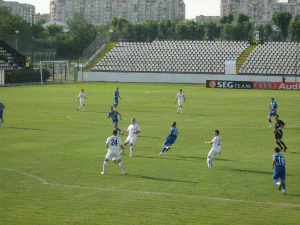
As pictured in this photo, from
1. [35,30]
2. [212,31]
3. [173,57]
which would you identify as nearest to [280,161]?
[173,57]

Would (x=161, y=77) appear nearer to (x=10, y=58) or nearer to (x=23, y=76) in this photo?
(x=23, y=76)

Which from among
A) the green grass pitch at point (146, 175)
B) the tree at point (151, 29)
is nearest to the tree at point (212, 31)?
the tree at point (151, 29)

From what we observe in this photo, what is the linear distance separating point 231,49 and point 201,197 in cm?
7818

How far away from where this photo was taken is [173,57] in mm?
90750

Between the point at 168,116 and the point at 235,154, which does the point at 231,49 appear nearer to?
the point at 168,116

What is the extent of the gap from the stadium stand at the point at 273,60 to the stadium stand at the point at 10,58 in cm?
4320

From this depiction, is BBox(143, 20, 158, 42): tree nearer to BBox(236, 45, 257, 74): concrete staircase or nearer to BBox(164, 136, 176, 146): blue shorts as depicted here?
BBox(236, 45, 257, 74): concrete staircase

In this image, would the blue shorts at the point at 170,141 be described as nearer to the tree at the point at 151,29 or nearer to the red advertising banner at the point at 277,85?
the red advertising banner at the point at 277,85

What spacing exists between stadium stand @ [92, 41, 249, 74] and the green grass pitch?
51.3 meters

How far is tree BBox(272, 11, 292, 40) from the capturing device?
108 metres

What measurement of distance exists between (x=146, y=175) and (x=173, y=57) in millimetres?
74164

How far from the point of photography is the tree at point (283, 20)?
10819cm

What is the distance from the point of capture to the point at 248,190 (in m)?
16.0

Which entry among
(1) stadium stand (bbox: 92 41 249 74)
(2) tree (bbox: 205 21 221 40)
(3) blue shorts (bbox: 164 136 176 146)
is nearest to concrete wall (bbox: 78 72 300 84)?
(1) stadium stand (bbox: 92 41 249 74)
